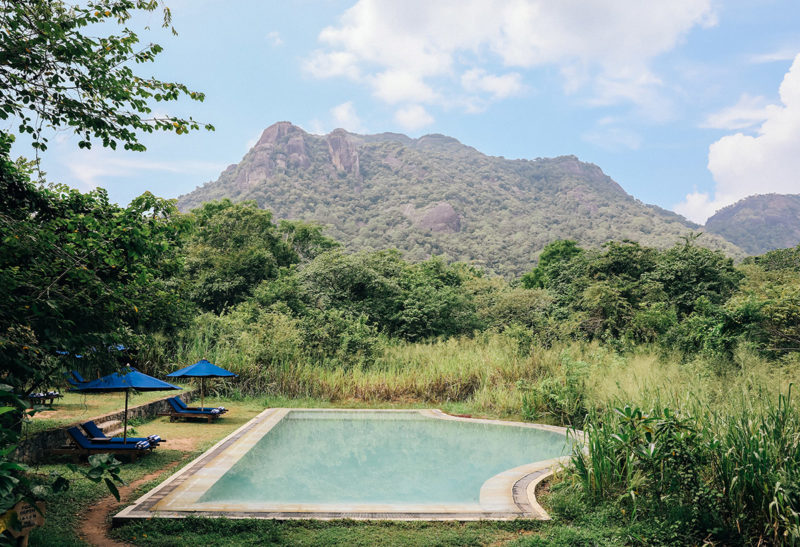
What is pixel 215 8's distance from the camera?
676 cm

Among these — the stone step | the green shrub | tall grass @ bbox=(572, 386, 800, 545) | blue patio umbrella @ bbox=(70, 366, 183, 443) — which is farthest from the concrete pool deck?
the green shrub

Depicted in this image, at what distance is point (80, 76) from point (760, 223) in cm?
10502

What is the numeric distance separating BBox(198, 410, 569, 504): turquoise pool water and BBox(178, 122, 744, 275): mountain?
39400 millimetres

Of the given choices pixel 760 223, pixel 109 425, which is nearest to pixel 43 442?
pixel 109 425

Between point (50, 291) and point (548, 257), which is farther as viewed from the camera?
point (548, 257)

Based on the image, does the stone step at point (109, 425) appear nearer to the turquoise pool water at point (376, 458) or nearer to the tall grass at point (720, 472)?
the turquoise pool water at point (376, 458)

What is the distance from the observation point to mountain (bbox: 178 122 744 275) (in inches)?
2333

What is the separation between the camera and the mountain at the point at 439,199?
194ft

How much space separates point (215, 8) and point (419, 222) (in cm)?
5955

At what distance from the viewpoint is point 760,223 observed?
85750 mm

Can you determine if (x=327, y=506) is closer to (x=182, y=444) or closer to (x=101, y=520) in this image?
(x=101, y=520)

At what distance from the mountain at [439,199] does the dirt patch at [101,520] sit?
147 feet

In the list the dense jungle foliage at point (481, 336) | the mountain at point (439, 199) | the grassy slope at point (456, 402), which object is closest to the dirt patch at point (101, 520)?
the grassy slope at point (456, 402)

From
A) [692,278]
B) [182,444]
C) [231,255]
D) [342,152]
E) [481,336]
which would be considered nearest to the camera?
[182,444]
